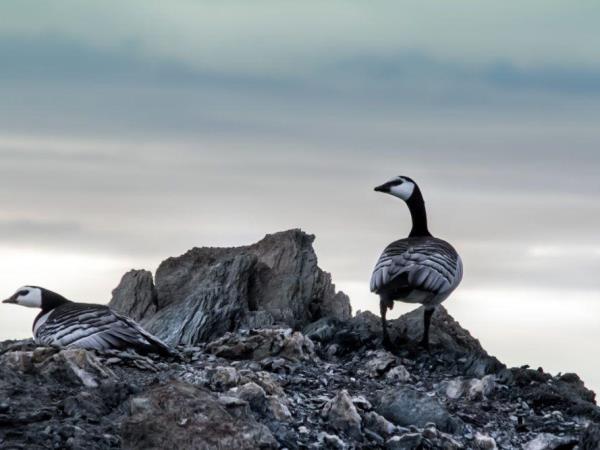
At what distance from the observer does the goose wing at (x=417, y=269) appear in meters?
18.9

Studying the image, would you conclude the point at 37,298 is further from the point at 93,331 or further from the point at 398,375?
the point at 398,375

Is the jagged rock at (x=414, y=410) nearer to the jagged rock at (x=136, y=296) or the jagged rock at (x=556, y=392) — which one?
the jagged rock at (x=556, y=392)

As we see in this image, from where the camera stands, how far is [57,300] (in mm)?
21094

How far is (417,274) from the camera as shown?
1892 cm

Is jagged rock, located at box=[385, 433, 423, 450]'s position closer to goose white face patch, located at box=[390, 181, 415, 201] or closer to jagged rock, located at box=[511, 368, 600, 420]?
jagged rock, located at box=[511, 368, 600, 420]

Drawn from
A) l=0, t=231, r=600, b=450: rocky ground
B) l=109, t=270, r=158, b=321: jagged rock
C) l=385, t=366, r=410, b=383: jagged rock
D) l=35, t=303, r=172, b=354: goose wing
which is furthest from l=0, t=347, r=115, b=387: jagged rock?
l=109, t=270, r=158, b=321: jagged rock

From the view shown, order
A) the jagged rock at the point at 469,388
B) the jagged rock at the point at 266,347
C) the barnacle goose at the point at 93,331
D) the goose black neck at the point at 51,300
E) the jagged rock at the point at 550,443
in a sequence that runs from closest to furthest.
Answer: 1. the jagged rock at the point at 550,443
2. the jagged rock at the point at 469,388
3. the barnacle goose at the point at 93,331
4. the jagged rock at the point at 266,347
5. the goose black neck at the point at 51,300

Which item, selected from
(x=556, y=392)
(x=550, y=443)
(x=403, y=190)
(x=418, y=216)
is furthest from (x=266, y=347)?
A: (x=403, y=190)

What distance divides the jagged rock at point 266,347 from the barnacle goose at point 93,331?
3.16 ft

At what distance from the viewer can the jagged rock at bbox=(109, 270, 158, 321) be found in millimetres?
22828

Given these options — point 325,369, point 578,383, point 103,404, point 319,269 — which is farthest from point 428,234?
point 103,404

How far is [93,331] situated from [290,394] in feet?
11.9

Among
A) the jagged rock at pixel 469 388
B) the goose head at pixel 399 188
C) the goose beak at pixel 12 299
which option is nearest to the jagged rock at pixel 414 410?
the jagged rock at pixel 469 388

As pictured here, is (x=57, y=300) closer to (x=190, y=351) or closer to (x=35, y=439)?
(x=190, y=351)
